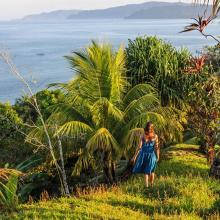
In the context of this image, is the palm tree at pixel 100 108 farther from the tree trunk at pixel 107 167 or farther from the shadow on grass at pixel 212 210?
the shadow on grass at pixel 212 210

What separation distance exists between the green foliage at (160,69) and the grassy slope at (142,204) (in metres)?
6.60

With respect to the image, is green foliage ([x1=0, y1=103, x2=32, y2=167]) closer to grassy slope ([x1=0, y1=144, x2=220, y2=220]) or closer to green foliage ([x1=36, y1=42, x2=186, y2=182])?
green foliage ([x1=36, y1=42, x2=186, y2=182])

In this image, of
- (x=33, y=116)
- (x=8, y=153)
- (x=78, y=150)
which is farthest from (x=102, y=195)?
(x=33, y=116)

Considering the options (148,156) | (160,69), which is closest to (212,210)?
(148,156)

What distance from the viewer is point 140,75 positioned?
16.9m

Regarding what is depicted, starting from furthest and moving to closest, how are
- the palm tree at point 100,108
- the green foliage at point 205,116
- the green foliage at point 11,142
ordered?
1. the green foliage at point 11,142
2. the green foliage at point 205,116
3. the palm tree at point 100,108

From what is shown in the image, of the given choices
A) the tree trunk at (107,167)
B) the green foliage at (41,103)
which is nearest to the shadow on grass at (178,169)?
the tree trunk at (107,167)

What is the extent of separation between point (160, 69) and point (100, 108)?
14.9ft

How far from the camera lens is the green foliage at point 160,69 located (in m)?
16.6

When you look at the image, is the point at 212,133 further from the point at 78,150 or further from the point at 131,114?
the point at 78,150

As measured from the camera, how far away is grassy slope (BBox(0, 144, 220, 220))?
8.05m

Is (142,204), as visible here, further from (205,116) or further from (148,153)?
(205,116)

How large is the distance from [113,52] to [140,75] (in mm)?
3912

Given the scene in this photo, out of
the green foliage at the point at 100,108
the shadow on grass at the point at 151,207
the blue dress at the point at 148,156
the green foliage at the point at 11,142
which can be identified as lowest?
the green foliage at the point at 11,142
